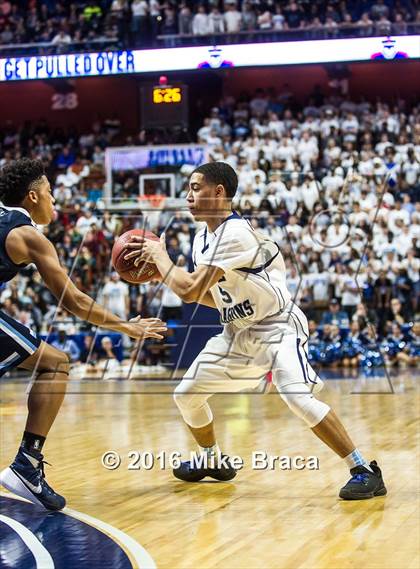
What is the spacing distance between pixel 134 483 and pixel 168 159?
16.4 metres

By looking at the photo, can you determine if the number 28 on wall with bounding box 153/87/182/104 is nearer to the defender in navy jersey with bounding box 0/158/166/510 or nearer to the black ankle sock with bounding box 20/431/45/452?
the defender in navy jersey with bounding box 0/158/166/510

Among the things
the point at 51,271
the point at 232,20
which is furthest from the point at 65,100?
the point at 51,271

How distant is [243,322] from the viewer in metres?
5.80

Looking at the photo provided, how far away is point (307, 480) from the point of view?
6.17 metres

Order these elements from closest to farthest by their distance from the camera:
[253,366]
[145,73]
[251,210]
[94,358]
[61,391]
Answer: [61,391], [253,366], [94,358], [251,210], [145,73]

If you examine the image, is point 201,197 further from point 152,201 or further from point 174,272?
point 152,201

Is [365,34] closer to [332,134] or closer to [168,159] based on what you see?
[332,134]

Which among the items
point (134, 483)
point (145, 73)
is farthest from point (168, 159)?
point (134, 483)

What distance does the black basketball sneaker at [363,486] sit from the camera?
17.9ft

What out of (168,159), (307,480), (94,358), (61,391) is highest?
(168,159)

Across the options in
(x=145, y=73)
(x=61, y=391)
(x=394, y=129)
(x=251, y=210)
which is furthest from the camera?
(x=145, y=73)

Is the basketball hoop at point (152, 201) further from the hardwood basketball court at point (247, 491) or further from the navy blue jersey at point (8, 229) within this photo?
the navy blue jersey at point (8, 229)

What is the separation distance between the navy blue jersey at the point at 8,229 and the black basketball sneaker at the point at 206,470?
1.90 meters

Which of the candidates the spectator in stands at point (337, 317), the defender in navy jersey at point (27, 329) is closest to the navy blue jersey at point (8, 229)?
the defender in navy jersey at point (27, 329)
